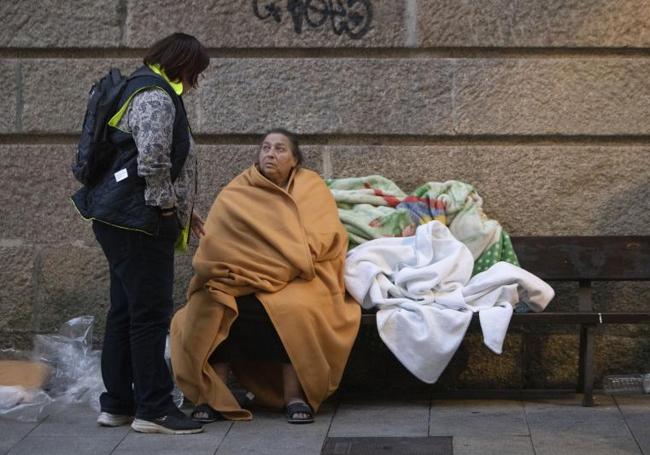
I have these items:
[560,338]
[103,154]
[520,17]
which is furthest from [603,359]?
[103,154]

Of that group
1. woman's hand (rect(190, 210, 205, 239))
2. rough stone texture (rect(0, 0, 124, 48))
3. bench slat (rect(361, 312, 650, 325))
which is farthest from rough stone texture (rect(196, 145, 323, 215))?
bench slat (rect(361, 312, 650, 325))

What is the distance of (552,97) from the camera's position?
21.2 ft

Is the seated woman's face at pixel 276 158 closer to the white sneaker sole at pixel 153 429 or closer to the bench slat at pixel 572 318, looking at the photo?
the bench slat at pixel 572 318

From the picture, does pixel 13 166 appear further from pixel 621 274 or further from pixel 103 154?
pixel 621 274

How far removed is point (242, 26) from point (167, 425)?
7.42ft

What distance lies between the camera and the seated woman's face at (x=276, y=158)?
5.93m

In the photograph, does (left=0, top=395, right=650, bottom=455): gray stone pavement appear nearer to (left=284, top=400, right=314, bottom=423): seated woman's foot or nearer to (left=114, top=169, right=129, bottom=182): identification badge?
(left=284, top=400, right=314, bottom=423): seated woman's foot

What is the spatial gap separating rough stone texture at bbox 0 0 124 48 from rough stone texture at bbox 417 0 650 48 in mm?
1628

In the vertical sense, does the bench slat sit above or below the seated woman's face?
below

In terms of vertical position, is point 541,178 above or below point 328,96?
below

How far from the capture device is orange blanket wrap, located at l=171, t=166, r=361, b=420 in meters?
5.58

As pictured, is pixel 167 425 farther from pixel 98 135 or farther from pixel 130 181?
pixel 98 135

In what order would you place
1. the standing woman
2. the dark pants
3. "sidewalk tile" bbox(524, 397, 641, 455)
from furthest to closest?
1. the dark pants
2. the standing woman
3. "sidewalk tile" bbox(524, 397, 641, 455)

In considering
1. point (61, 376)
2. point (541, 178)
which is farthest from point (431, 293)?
point (61, 376)
